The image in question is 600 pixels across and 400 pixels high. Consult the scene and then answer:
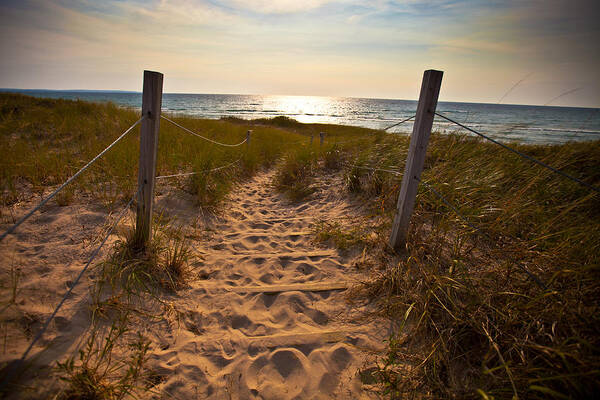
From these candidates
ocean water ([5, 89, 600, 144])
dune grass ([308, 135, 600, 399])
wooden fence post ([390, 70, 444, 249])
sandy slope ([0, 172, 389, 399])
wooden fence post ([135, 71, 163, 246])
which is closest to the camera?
dune grass ([308, 135, 600, 399])

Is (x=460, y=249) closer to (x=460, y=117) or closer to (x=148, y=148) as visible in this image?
(x=148, y=148)

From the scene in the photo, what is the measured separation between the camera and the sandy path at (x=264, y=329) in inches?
61.2

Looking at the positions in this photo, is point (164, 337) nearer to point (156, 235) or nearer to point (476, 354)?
point (156, 235)

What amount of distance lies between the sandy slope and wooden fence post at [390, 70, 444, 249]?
63 cm

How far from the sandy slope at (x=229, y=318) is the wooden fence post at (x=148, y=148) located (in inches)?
21.7

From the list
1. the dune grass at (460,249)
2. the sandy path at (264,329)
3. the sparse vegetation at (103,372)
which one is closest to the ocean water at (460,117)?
the dune grass at (460,249)

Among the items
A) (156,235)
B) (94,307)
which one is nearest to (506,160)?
(156,235)

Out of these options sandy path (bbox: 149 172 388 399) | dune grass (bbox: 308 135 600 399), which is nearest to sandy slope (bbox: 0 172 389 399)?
sandy path (bbox: 149 172 388 399)

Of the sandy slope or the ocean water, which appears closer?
the sandy slope

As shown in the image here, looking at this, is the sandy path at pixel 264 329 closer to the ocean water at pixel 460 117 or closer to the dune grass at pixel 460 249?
the dune grass at pixel 460 249

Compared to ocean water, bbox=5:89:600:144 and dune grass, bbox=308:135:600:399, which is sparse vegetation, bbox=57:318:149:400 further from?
ocean water, bbox=5:89:600:144

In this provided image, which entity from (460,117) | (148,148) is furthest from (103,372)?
(460,117)

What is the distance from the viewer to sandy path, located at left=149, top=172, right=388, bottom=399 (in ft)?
5.10

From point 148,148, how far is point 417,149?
2382 millimetres
